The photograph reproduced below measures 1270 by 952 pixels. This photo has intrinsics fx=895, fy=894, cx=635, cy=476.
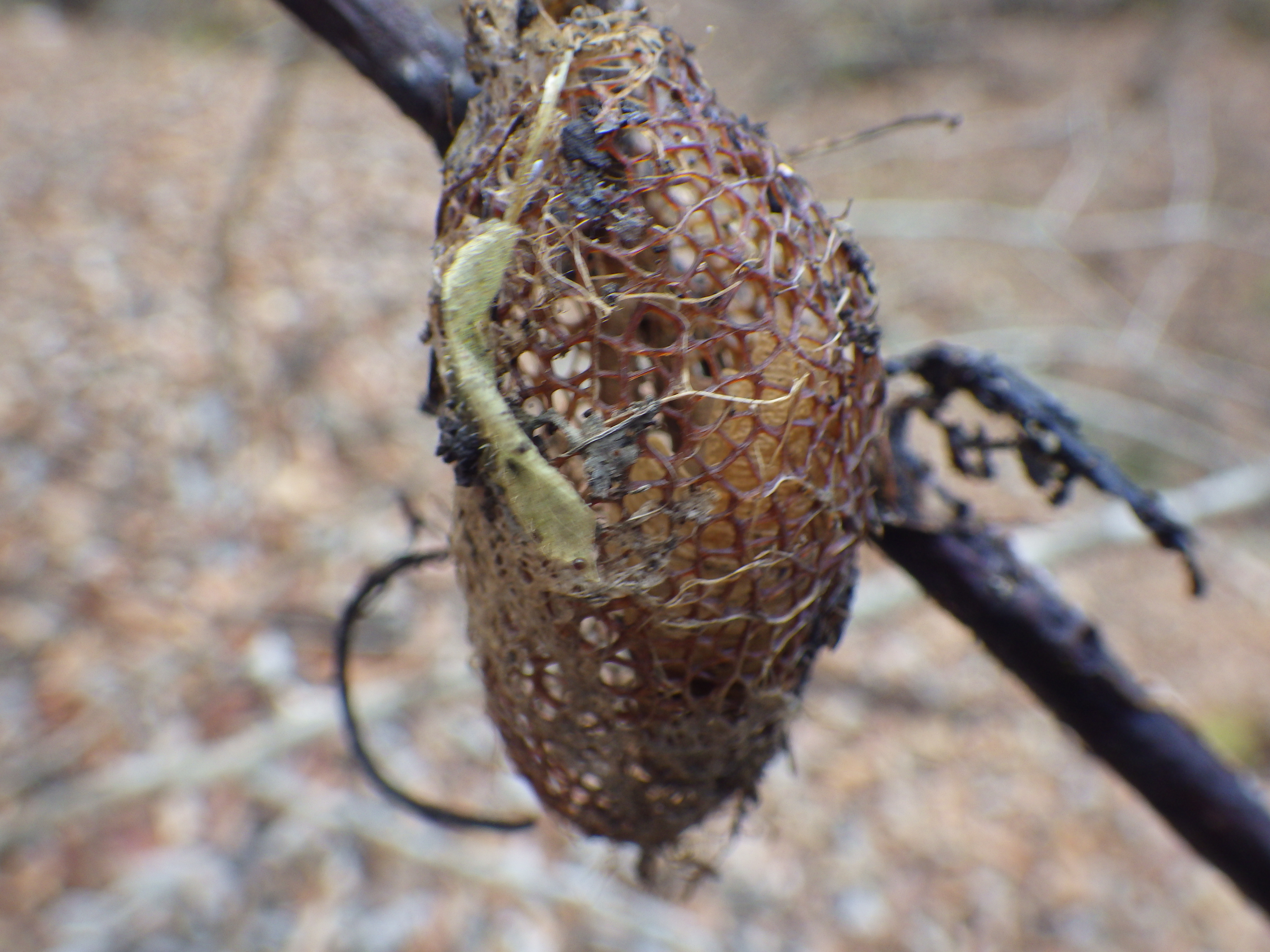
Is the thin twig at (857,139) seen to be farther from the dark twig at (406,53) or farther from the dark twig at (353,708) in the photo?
the dark twig at (353,708)

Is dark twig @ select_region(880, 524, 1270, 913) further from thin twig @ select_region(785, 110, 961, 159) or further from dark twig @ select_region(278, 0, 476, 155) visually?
dark twig @ select_region(278, 0, 476, 155)

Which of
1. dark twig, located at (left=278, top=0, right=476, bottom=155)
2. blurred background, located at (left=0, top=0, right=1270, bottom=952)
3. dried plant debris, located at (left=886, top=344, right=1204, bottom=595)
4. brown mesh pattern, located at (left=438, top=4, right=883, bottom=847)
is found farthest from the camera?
blurred background, located at (left=0, top=0, right=1270, bottom=952)

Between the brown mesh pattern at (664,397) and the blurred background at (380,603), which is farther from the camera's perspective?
the blurred background at (380,603)

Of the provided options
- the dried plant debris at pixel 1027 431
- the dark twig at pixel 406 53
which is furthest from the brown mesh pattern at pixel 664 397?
the dried plant debris at pixel 1027 431

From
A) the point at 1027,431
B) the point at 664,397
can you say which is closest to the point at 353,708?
the point at 664,397

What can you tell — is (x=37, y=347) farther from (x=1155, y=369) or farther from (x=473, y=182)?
(x=1155, y=369)

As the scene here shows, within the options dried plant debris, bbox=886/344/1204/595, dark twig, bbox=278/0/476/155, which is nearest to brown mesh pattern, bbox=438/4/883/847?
dark twig, bbox=278/0/476/155
